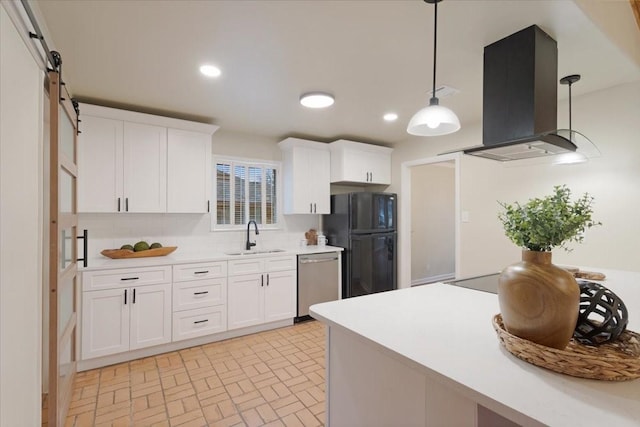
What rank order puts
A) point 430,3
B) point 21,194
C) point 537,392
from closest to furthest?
point 537,392 < point 21,194 < point 430,3

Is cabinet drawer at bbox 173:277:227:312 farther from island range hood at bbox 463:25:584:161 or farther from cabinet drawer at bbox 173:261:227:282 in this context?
island range hood at bbox 463:25:584:161

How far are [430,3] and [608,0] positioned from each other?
1191 millimetres

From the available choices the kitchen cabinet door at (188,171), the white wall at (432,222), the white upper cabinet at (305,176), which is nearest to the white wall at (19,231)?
the kitchen cabinet door at (188,171)

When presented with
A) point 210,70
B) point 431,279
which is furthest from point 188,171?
point 431,279

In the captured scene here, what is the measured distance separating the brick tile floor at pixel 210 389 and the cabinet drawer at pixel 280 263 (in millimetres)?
835

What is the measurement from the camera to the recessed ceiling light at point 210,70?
2.23 m

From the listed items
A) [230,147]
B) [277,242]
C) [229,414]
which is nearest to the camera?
[229,414]

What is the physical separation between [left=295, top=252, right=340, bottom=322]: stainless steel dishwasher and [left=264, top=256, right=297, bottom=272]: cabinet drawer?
0.31 ft

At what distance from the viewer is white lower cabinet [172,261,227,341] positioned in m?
2.98

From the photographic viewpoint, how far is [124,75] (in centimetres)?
237

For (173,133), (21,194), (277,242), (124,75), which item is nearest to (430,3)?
(21,194)

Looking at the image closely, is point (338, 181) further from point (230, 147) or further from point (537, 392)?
point (537, 392)

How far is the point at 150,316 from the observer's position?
283cm

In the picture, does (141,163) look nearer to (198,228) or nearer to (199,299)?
(198,228)
